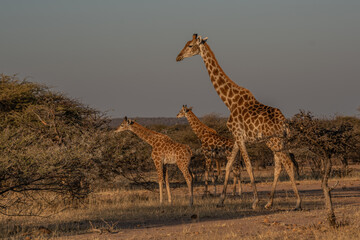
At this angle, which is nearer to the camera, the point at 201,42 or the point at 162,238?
the point at 162,238

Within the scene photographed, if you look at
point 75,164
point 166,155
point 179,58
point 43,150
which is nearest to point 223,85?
point 179,58

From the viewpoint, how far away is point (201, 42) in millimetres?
13273

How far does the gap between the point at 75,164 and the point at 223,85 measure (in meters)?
4.93

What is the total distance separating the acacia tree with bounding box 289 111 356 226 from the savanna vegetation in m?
→ 0.02

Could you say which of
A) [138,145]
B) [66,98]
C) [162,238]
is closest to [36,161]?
[162,238]

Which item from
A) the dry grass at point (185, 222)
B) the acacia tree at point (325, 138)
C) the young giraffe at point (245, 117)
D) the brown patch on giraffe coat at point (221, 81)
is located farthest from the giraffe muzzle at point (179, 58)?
the acacia tree at point (325, 138)

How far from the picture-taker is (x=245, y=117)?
12.7m

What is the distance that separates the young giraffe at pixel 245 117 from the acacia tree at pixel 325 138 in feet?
8.24

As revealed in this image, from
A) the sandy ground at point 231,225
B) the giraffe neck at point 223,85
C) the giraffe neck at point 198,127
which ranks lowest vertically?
the sandy ground at point 231,225

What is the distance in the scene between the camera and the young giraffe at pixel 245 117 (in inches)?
479

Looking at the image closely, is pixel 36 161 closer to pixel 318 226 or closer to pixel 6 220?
pixel 6 220

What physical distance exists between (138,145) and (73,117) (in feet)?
A: 8.53

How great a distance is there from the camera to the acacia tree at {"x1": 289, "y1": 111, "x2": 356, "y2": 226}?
29.5 ft

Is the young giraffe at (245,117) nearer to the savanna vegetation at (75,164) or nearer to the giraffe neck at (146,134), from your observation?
the savanna vegetation at (75,164)
